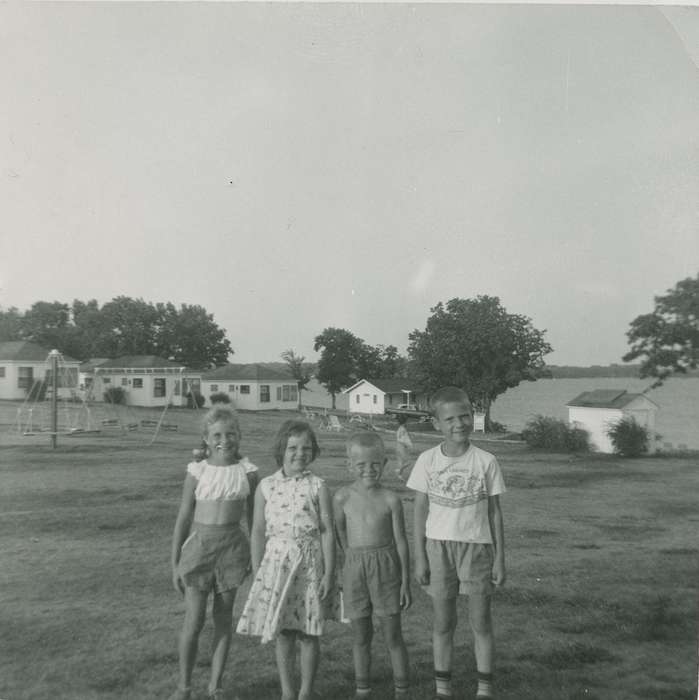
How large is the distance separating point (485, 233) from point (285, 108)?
154 centimetres

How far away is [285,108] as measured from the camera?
13.1ft

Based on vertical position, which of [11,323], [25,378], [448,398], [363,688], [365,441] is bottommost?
[363,688]

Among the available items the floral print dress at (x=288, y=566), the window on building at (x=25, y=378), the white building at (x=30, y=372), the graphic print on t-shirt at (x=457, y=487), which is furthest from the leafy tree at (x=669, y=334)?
the window on building at (x=25, y=378)

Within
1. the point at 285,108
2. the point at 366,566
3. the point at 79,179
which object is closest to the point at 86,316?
the point at 79,179

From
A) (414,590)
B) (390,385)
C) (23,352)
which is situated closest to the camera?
(414,590)

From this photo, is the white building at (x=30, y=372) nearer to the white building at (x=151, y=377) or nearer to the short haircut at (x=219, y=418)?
the white building at (x=151, y=377)

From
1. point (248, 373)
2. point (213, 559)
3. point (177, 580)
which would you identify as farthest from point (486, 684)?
point (248, 373)

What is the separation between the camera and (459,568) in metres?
2.53

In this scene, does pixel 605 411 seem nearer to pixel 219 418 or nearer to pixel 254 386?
pixel 254 386

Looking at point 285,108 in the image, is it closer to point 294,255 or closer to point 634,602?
point 294,255

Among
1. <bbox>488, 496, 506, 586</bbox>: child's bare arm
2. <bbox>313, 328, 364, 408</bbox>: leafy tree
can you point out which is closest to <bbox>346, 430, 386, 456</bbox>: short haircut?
<bbox>488, 496, 506, 586</bbox>: child's bare arm

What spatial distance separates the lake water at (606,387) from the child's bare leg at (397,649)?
114 inches

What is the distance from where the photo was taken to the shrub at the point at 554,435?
6.03 m

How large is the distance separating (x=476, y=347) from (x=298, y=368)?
138 centimetres
